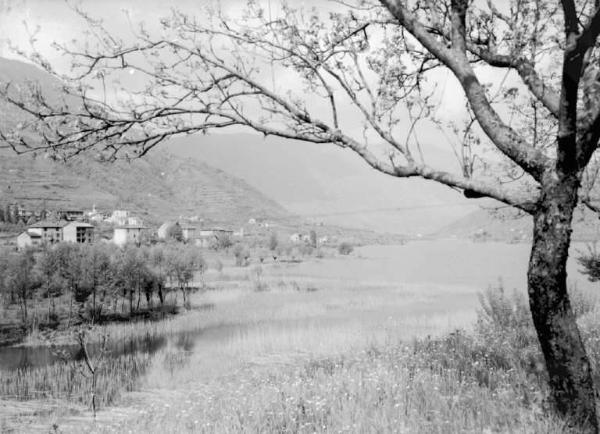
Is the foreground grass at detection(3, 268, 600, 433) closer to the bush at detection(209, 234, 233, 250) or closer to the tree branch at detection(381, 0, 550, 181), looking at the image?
the tree branch at detection(381, 0, 550, 181)

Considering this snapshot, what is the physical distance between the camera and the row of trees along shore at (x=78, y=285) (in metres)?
38.2

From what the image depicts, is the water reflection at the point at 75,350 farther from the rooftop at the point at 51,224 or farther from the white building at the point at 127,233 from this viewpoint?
the white building at the point at 127,233

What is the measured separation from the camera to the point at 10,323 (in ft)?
115

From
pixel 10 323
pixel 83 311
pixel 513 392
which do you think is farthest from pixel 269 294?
pixel 513 392

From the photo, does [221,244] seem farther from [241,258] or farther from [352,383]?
[352,383]

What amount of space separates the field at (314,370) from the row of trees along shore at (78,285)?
13.9ft

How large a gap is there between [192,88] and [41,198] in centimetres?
13843

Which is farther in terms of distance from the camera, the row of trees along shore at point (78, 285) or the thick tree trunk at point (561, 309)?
the row of trees along shore at point (78, 285)

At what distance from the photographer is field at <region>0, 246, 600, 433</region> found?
6.71m

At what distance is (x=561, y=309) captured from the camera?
5.07 meters

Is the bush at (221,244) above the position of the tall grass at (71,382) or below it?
above

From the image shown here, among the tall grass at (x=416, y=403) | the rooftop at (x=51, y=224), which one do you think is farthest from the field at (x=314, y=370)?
the rooftop at (x=51, y=224)

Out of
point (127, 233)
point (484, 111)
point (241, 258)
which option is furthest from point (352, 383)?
point (127, 233)

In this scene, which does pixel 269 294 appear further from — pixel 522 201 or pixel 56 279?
pixel 522 201
